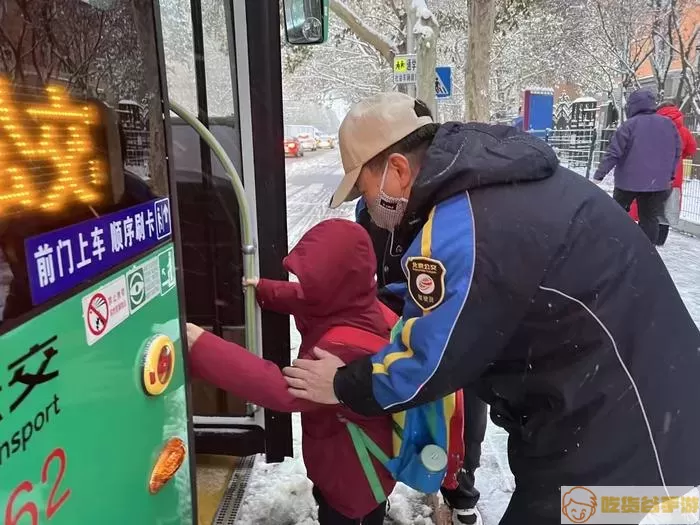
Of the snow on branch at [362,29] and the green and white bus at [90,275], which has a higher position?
the snow on branch at [362,29]

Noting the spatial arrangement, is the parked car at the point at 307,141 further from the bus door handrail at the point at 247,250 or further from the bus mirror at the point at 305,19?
the bus door handrail at the point at 247,250

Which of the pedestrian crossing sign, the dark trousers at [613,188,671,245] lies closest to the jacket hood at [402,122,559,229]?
the dark trousers at [613,188,671,245]

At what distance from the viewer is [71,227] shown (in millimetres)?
985

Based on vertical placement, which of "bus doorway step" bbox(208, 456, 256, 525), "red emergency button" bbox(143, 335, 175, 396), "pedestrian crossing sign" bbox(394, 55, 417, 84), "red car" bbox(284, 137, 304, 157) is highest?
"pedestrian crossing sign" bbox(394, 55, 417, 84)

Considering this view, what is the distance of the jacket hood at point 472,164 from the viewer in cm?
133

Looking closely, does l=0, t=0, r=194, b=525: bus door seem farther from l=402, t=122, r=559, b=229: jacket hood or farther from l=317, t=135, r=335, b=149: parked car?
l=317, t=135, r=335, b=149: parked car

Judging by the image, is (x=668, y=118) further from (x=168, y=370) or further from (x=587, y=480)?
(x=168, y=370)

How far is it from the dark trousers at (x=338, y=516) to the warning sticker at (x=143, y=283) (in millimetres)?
1138

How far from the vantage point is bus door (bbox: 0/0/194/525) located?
0.86 m

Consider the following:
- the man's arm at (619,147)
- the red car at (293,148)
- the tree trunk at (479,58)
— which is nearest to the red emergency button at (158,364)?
the man's arm at (619,147)

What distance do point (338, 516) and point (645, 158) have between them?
6.11 meters

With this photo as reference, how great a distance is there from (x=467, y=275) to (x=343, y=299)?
62cm

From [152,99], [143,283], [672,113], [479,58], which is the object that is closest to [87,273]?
[143,283]

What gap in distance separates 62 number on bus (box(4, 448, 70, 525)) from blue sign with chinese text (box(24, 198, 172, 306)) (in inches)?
9.7
